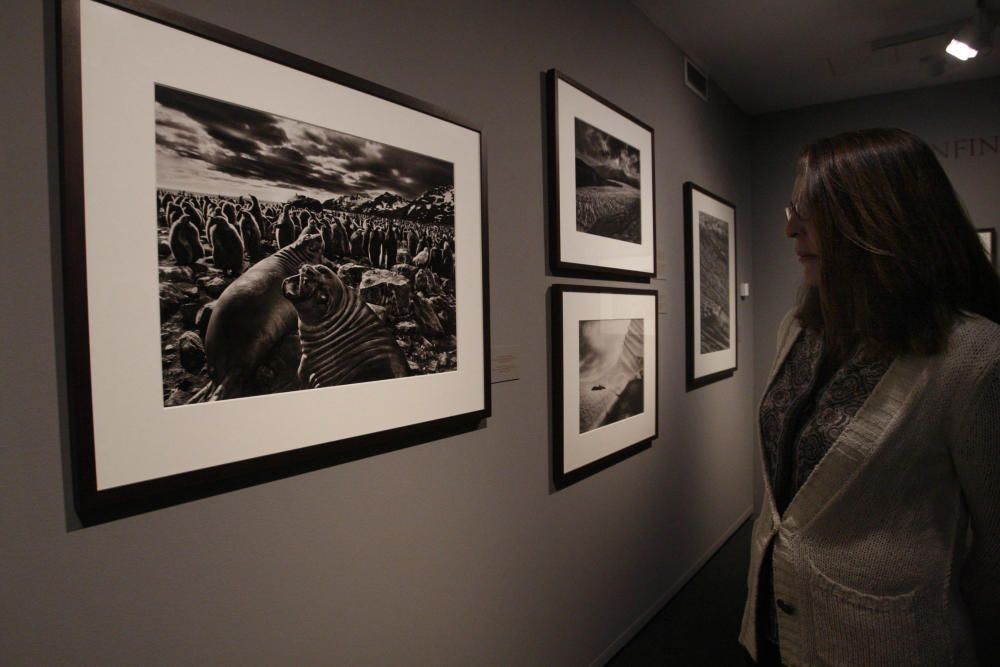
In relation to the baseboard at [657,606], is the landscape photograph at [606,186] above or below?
above

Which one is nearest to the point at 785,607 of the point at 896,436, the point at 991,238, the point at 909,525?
the point at 909,525

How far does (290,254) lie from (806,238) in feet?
3.80

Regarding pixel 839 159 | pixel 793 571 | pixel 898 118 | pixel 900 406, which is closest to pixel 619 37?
pixel 839 159

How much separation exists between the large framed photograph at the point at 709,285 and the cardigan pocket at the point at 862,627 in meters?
1.99

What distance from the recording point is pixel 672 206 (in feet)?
9.68

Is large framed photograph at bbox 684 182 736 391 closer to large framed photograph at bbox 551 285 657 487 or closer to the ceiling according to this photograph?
large framed photograph at bbox 551 285 657 487

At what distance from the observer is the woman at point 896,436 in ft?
3.59

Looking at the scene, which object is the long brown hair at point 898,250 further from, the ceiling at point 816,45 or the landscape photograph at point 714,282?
the landscape photograph at point 714,282

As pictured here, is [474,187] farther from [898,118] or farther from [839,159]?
[898,118]

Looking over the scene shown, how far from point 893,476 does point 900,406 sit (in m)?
0.14

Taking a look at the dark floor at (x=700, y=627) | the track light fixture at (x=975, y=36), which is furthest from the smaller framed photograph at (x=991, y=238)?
the dark floor at (x=700, y=627)

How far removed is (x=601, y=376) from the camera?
2.27 m

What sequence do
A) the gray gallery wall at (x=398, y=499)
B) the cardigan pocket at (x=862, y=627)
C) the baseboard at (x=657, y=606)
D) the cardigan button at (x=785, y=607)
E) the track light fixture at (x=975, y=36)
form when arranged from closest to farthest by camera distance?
the gray gallery wall at (x=398, y=499)
the cardigan pocket at (x=862, y=627)
the cardigan button at (x=785, y=607)
the baseboard at (x=657, y=606)
the track light fixture at (x=975, y=36)

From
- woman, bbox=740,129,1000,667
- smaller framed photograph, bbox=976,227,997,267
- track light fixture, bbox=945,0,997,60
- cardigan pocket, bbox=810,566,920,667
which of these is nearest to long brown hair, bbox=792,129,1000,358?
woman, bbox=740,129,1000,667
